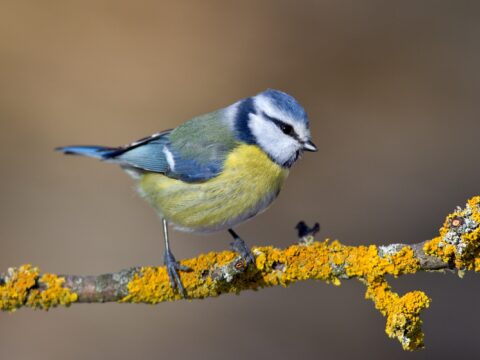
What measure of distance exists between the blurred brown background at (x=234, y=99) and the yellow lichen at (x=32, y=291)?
7.36 ft

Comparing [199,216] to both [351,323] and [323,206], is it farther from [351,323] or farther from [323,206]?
[323,206]

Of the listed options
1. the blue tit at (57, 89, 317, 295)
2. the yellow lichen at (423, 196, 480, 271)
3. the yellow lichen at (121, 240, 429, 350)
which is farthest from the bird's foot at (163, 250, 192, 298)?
the yellow lichen at (423, 196, 480, 271)

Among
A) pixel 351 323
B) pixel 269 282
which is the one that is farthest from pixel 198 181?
pixel 351 323

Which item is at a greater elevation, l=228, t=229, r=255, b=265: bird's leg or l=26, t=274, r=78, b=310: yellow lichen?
l=228, t=229, r=255, b=265: bird's leg

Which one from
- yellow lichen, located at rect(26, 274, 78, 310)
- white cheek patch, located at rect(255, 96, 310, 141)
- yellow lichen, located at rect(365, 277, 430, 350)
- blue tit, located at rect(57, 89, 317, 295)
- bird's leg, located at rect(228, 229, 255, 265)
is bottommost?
yellow lichen, located at rect(26, 274, 78, 310)

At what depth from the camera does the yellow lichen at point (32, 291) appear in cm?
205

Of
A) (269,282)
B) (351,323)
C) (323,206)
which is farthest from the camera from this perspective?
(323,206)

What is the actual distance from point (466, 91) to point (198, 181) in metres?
2.95

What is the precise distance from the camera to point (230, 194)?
8.29 ft

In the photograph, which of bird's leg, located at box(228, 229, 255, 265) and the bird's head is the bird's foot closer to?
bird's leg, located at box(228, 229, 255, 265)

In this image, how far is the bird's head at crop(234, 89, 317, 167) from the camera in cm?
253

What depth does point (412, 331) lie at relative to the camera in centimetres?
188

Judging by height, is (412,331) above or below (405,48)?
below

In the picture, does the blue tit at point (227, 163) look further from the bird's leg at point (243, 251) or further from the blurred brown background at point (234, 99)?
the blurred brown background at point (234, 99)
